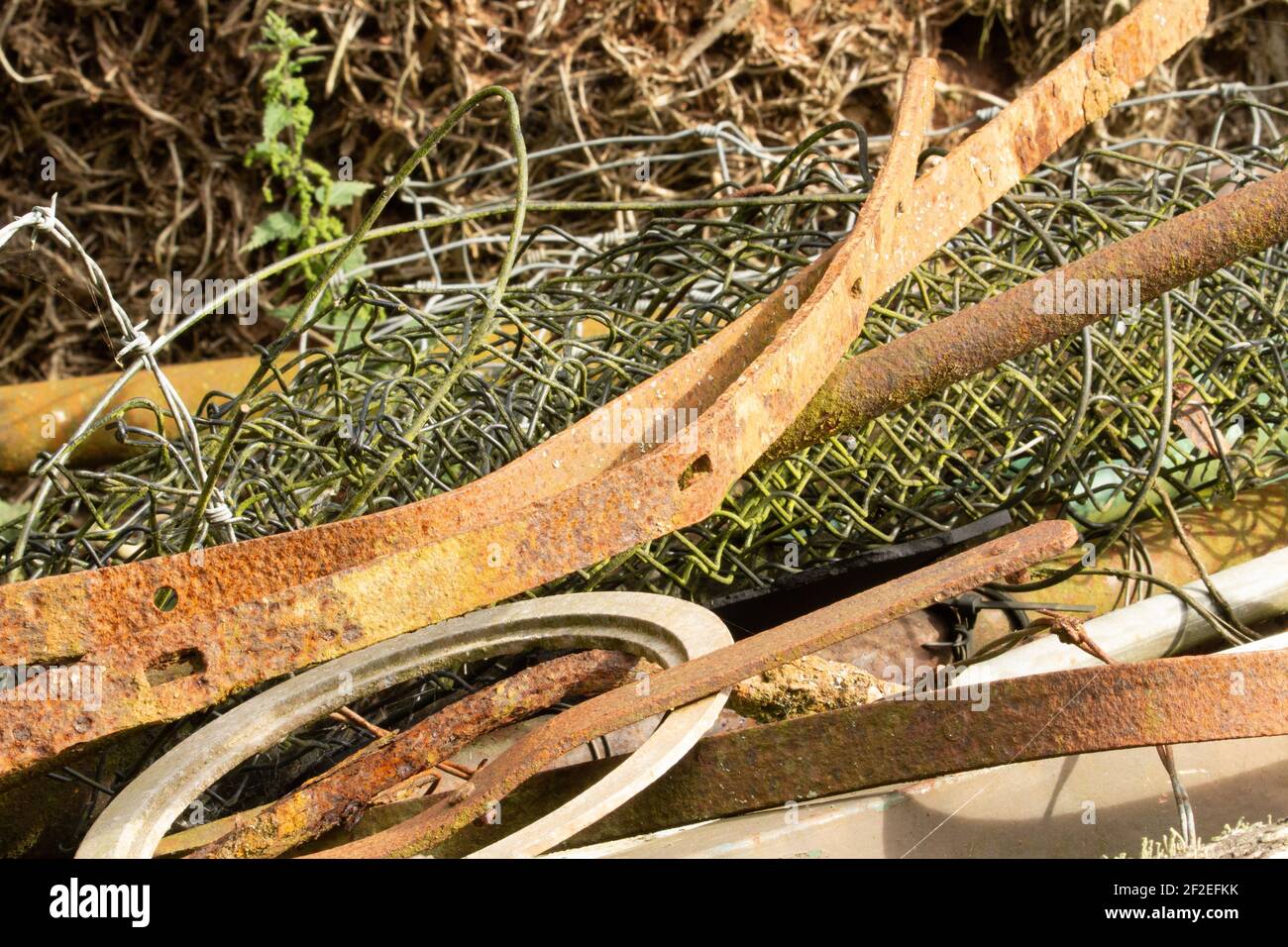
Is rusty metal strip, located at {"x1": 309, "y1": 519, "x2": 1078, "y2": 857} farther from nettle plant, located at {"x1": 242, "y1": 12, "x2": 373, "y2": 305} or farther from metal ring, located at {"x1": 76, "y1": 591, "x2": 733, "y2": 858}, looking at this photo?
nettle plant, located at {"x1": 242, "y1": 12, "x2": 373, "y2": 305}

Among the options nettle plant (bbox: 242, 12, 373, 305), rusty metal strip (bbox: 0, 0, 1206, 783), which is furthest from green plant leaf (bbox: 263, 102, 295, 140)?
rusty metal strip (bbox: 0, 0, 1206, 783)

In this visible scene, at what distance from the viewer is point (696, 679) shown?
→ 1.57 metres

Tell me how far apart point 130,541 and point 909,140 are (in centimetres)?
150

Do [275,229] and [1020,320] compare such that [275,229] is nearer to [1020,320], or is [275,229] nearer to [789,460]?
[789,460]

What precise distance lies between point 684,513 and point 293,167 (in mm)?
3099

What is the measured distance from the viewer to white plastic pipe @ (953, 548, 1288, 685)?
1.92 meters

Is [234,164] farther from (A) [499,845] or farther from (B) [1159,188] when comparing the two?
(A) [499,845]

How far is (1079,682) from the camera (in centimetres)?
146

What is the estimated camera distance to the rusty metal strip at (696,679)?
1.53 meters

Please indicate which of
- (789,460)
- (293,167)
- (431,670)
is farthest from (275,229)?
(431,670)

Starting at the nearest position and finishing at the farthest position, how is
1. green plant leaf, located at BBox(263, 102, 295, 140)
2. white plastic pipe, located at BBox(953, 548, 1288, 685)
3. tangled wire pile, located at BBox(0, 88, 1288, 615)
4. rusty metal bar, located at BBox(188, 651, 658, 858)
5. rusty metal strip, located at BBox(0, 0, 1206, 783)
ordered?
rusty metal strip, located at BBox(0, 0, 1206, 783)
rusty metal bar, located at BBox(188, 651, 658, 858)
white plastic pipe, located at BBox(953, 548, 1288, 685)
tangled wire pile, located at BBox(0, 88, 1288, 615)
green plant leaf, located at BBox(263, 102, 295, 140)

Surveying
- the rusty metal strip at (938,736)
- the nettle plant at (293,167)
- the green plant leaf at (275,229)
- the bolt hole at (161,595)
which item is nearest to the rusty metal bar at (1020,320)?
the rusty metal strip at (938,736)

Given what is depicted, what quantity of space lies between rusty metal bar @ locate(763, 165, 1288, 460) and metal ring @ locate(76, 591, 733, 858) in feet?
1.07

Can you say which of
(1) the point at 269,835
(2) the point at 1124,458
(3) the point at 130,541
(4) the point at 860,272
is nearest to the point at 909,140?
(4) the point at 860,272
